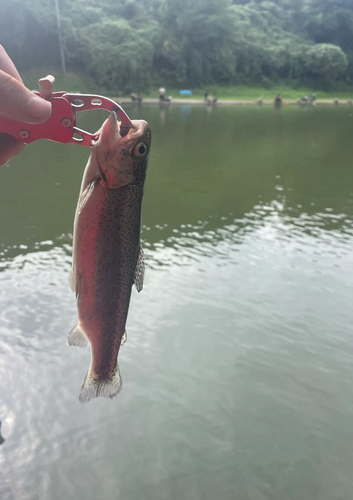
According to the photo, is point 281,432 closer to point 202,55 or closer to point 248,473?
point 248,473

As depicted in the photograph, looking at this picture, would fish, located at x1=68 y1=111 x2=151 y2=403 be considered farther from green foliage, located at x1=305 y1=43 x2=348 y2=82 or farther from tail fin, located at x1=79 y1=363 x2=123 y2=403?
green foliage, located at x1=305 y1=43 x2=348 y2=82

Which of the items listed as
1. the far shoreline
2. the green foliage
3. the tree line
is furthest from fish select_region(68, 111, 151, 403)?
the green foliage

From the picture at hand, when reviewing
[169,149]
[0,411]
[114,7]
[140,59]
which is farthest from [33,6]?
[0,411]

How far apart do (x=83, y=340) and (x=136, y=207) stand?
929mm

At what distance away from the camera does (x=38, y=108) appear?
233cm

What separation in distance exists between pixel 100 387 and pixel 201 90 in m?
71.1

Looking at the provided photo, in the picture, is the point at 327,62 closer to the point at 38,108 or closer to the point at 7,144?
the point at 7,144

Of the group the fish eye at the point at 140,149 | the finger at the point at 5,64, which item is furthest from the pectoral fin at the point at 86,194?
the finger at the point at 5,64

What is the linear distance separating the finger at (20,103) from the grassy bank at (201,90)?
5020cm

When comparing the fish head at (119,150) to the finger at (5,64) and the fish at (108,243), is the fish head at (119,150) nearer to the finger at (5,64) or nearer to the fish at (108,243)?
the fish at (108,243)

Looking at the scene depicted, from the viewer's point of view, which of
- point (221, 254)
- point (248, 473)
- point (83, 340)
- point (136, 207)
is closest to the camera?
point (136, 207)

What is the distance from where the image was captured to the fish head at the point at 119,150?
7.36 ft

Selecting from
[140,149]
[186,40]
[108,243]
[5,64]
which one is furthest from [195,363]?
[186,40]

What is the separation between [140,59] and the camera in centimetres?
6141
